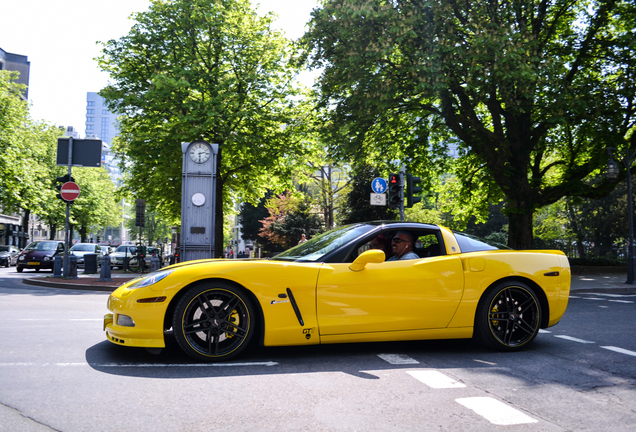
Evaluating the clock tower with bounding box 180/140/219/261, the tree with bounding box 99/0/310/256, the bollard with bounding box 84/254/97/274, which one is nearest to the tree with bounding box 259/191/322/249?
the tree with bounding box 99/0/310/256

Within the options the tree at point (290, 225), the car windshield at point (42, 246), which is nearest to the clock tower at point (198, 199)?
the car windshield at point (42, 246)

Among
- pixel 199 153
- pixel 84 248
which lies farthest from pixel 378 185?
pixel 84 248

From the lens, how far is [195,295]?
4.57 metres

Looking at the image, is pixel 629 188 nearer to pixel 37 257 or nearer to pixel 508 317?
pixel 508 317

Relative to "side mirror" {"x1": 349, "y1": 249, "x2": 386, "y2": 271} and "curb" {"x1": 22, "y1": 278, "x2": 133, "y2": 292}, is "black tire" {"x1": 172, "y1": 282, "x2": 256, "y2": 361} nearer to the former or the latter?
"side mirror" {"x1": 349, "y1": 249, "x2": 386, "y2": 271}

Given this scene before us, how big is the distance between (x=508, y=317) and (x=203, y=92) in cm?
1793

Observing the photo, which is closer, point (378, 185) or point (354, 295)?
point (354, 295)

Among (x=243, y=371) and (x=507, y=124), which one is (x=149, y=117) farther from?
(x=243, y=371)

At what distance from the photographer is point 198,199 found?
611 inches

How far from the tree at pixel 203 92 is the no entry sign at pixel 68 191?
198 inches

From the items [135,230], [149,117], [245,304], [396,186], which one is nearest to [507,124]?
[396,186]

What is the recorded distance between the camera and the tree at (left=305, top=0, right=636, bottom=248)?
48.1 ft

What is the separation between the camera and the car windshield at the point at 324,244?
A: 5.15m

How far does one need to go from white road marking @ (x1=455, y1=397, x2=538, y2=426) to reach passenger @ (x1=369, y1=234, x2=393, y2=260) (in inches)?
77.4
